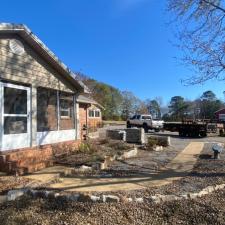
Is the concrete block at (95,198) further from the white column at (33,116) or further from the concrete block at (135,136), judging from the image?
the concrete block at (135,136)

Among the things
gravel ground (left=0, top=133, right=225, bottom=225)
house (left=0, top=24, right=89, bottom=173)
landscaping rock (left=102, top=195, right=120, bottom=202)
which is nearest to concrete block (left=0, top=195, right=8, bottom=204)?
gravel ground (left=0, top=133, right=225, bottom=225)

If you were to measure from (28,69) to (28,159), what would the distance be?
3221mm

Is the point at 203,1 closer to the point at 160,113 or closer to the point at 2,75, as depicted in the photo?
the point at 2,75

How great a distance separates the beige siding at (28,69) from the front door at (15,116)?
0.36 meters

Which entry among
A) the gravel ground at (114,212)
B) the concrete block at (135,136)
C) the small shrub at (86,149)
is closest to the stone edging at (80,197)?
the gravel ground at (114,212)

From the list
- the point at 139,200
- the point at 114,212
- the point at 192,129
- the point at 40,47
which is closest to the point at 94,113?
the point at 192,129

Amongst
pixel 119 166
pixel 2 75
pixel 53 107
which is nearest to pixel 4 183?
pixel 2 75

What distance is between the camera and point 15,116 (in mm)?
10961

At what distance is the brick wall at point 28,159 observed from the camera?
31.1ft

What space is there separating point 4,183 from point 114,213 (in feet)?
9.81

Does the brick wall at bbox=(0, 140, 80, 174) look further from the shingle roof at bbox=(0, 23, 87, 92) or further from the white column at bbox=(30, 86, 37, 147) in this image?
the shingle roof at bbox=(0, 23, 87, 92)

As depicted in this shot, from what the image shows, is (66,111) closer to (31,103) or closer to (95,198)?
(31,103)

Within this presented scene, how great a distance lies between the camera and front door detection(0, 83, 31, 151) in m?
10.4

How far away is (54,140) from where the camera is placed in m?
13.4
